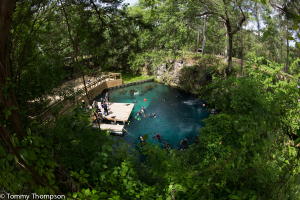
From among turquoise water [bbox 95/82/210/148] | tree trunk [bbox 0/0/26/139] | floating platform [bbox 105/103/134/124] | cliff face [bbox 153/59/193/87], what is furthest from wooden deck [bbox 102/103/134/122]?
tree trunk [bbox 0/0/26/139]

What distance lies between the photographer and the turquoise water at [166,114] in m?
14.0

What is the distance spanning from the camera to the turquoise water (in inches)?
551

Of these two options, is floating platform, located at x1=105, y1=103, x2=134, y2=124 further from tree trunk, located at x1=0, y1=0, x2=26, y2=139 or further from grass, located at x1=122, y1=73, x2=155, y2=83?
tree trunk, located at x1=0, y1=0, x2=26, y2=139

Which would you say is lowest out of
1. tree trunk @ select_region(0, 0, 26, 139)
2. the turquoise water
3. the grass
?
the turquoise water

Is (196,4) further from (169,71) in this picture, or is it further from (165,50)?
(169,71)

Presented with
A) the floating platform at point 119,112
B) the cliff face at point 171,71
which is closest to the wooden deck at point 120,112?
the floating platform at point 119,112

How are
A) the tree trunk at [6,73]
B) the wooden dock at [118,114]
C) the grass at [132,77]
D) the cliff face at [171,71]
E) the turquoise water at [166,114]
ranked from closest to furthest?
1. the tree trunk at [6,73]
2. the wooden dock at [118,114]
3. the turquoise water at [166,114]
4. the cliff face at [171,71]
5. the grass at [132,77]

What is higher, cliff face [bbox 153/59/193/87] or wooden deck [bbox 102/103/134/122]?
cliff face [bbox 153/59/193/87]

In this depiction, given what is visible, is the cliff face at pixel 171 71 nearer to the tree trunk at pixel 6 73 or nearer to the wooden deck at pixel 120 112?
the wooden deck at pixel 120 112

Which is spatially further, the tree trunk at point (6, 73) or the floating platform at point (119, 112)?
the floating platform at point (119, 112)

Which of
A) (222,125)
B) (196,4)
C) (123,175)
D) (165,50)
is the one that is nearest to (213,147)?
(222,125)

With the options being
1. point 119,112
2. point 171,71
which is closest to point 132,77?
A: point 171,71

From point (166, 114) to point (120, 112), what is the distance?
4718mm

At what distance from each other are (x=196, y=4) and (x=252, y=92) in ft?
28.9
